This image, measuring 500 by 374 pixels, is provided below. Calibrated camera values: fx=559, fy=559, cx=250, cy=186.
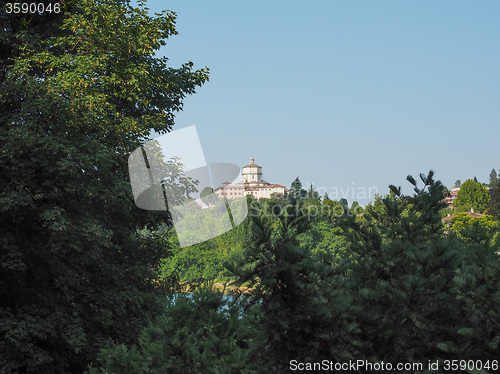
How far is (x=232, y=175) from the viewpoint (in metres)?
23.4

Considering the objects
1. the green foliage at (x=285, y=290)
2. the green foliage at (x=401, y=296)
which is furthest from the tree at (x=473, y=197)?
the green foliage at (x=285, y=290)

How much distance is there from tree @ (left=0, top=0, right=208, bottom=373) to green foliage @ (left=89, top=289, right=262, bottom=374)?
422cm

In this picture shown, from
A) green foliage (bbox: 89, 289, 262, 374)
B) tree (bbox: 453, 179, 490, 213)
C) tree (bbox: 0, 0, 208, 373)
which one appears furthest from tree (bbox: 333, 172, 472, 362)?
tree (bbox: 453, 179, 490, 213)

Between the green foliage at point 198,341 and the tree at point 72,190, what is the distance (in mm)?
4217

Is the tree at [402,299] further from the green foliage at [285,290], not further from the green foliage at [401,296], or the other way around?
the green foliage at [285,290]

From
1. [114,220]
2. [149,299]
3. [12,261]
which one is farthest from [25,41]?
[149,299]

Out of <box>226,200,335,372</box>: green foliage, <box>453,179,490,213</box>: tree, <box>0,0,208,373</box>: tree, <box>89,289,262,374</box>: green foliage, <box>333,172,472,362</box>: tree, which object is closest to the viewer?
<box>226,200,335,372</box>: green foliage

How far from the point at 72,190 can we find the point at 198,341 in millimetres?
8452

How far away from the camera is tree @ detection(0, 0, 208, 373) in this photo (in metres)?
13.8

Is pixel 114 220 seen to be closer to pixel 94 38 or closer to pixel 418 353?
pixel 94 38

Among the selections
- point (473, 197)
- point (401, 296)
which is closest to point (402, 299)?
point (401, 296)

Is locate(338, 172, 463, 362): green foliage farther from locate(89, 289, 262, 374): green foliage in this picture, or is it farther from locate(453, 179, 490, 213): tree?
locate(453, 179, 490, 213): tree

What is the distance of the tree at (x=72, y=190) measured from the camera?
13820 mm

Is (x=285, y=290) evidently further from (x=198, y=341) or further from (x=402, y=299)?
(x=198, y=341)
